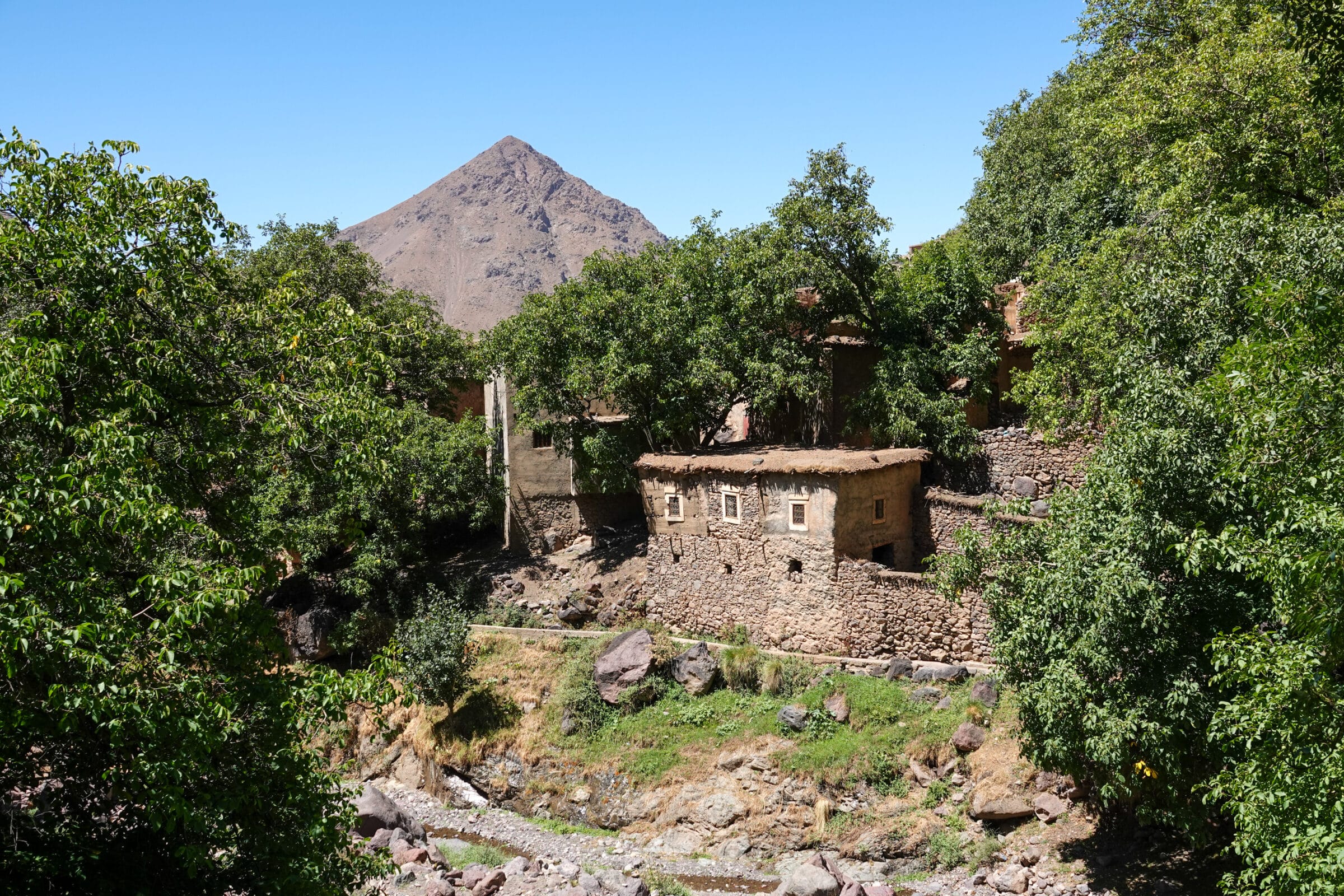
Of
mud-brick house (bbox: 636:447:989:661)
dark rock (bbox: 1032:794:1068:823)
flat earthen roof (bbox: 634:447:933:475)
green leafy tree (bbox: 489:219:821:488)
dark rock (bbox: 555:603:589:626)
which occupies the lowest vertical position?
dark rock (bbox: 1032:794:1068:823)

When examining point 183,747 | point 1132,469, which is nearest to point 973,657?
point 1132,469

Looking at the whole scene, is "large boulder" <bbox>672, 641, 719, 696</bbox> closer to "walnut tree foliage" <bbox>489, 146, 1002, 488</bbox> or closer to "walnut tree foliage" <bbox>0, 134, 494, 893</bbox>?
"walnut tree foliage" <bbox>489, 146, 1002, 488</bbox>

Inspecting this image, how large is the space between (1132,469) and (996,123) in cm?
3146

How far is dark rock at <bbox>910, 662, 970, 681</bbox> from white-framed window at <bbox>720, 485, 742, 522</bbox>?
18.0ft

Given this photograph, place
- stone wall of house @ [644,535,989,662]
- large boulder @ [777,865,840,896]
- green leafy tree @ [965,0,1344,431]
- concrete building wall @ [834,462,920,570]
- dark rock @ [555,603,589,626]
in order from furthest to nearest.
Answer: dark rock @ [555,603,589,626] → concrete building wall @ [834,462,920,570] → stone wall of house @ [644,535,989,662] → large boulder @ [777,865,840,896] → green leafy tree @ [965,0,1344,431]

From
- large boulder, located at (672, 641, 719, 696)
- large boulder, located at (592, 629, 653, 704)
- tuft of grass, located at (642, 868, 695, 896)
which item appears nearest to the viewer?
tuft of grass, located at (642, 868, 695, 896)

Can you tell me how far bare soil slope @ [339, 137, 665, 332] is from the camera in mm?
90125

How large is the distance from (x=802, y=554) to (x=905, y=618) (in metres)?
2.70

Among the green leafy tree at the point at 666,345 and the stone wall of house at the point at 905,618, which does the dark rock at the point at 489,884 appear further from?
the green leafy tree at the point at 666,345

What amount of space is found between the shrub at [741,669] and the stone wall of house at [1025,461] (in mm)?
7464

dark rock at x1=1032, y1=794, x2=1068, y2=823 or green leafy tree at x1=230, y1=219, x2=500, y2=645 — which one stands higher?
green leafy tree at x1=230, y1=219, x2=500, y2=645

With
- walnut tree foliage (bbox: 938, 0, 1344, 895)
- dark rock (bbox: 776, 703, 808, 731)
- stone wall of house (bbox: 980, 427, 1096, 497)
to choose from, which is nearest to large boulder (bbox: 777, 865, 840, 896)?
dark rock (bbox: 776, 703, 808, 731)

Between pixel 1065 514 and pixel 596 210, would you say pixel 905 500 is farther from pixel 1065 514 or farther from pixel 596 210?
pixel 596 210

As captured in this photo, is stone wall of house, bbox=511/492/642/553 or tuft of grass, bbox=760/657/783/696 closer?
Result: tuft of grass, bbox=760/657/783/696
